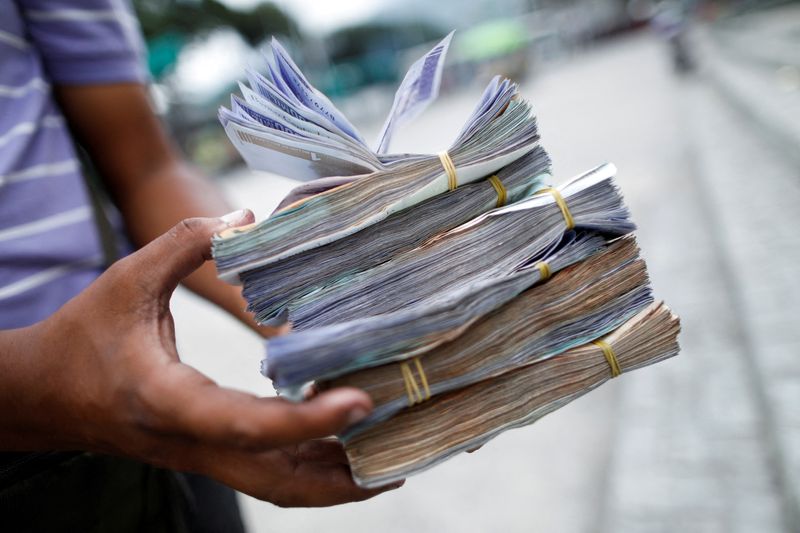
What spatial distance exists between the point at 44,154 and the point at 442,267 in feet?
2.35

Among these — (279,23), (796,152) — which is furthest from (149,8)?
(796,152)

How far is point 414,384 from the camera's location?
635 millimetres

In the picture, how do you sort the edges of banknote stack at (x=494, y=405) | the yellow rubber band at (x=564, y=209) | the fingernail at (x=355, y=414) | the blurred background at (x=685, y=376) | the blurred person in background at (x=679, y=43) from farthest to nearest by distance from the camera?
1. the blurred person in background at (x=679, y=43)
2. the blurred background at (x=685, y=376)
3. the yellow rubber band at (x=564, y=209)
4. the edges of banknote stack at (x=494, y=405)
5. the fingernail at (x=355, y=414)

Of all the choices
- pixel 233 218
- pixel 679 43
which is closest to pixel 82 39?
pixel 233 218

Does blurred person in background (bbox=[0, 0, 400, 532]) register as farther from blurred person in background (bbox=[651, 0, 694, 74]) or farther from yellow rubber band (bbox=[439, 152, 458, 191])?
blurred person in background (bbox=[651, 0, 694, 74])

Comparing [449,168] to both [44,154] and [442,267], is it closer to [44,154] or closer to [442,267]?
[442,267]

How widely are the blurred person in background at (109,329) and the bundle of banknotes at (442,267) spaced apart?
0.30 ft

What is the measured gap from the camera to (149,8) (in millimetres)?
18672

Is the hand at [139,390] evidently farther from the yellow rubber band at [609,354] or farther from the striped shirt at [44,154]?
the yellow rubber band at [609,354]

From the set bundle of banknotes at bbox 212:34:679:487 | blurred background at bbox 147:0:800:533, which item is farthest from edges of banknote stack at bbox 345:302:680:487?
blurred background at bbox 147:0:800:533

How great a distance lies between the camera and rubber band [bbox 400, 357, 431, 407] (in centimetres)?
63

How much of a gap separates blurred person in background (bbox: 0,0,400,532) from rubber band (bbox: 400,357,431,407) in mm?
117

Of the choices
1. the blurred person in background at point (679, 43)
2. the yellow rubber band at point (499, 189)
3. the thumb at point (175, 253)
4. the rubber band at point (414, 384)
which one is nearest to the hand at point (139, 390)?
the thumb at point (175, 253)

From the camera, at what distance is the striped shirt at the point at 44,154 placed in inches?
32.6
